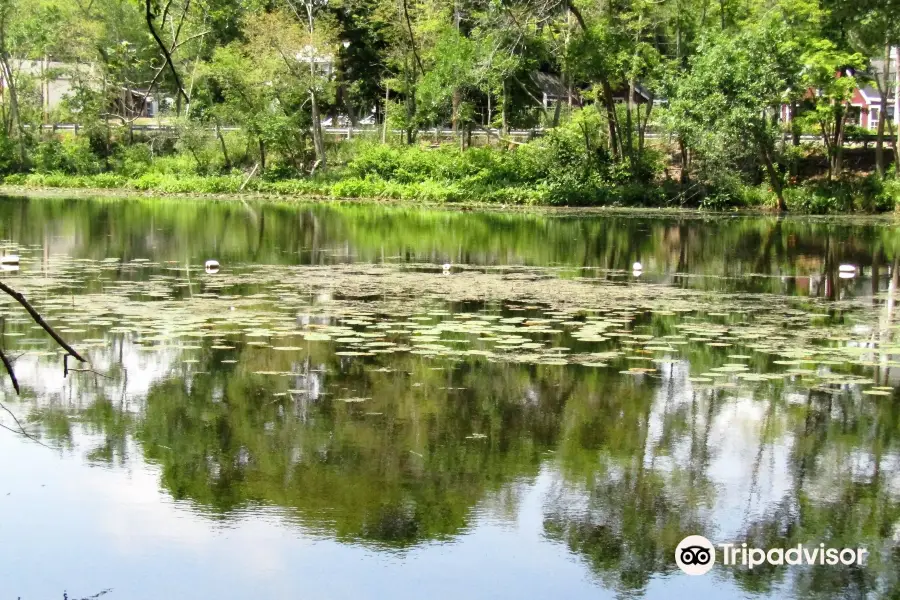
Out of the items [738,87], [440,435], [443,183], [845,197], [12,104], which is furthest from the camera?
[12,104]

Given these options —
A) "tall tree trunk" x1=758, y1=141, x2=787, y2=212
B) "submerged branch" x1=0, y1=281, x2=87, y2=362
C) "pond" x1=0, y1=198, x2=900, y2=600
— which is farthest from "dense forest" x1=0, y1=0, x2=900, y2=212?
"submerged branch" x1=0, y1=281, x2=87, y2=362

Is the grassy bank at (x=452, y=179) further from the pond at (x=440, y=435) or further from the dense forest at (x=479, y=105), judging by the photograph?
the pond at (x=440, y=435)

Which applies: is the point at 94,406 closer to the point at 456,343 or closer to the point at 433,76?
the point at 456,343

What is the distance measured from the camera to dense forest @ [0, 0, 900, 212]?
1342 inches

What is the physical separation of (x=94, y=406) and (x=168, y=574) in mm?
3450

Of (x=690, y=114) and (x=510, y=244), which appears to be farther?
(x=690, y=114)

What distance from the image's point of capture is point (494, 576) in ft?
18.5

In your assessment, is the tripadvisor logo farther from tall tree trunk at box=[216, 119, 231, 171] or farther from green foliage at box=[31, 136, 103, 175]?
green foliage at box=[31, 136, 103, 175]

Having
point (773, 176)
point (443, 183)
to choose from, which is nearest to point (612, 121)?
point (773, 176)

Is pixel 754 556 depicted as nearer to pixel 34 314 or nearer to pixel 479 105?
pixel 34 314

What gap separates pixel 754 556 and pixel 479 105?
4344 centimetres

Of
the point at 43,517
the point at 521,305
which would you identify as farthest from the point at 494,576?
the point at 521,305

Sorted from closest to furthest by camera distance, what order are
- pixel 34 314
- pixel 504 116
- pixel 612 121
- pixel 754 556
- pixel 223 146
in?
pixel 34 314
pixel 754 556
pixel 612 121
pixel 504 116
pixel 223 146

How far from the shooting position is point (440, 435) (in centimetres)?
792
